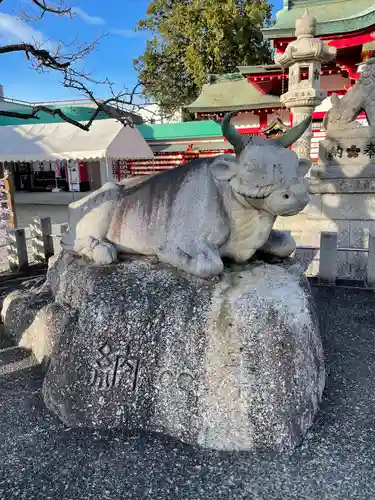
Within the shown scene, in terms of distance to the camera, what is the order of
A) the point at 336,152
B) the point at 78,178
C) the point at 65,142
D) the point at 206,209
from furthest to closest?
the point at 78,178 < the point at 65,142 < the point at 336,152 < the point at 206,209

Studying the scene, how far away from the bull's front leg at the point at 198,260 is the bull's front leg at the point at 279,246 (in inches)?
22.0

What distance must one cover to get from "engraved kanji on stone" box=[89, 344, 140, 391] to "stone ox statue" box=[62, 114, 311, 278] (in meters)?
0.65

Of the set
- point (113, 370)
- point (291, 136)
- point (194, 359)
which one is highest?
point (291, 136)

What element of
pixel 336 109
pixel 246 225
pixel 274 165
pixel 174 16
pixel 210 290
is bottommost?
pixel 210 290

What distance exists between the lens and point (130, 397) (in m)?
2.57

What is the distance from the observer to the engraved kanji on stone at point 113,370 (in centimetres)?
259

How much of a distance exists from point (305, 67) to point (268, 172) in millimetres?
5841

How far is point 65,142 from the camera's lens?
447 inches

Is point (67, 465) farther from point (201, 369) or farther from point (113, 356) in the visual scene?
point (201, 369)

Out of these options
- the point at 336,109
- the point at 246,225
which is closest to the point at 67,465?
the point at 246,225

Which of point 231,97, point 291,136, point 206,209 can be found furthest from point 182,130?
point 291,136

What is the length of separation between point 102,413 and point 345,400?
156 centimetres

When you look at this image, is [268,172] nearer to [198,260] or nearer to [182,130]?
[198,260]

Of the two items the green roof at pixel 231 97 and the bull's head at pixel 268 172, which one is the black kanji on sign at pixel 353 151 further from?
the green roof at pixel 231 97
